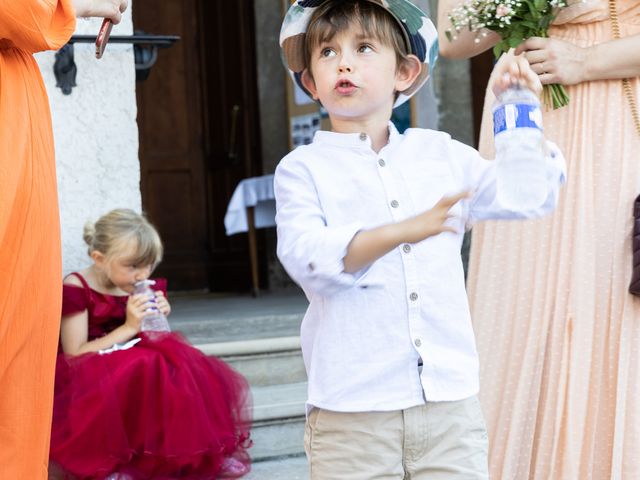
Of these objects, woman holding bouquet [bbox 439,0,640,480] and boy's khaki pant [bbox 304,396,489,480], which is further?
woman holding bouquet [bbox 439,0,640,480]

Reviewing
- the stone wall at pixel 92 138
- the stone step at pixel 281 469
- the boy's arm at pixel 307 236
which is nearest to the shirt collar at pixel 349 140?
the boy's arm at pixel 307 236

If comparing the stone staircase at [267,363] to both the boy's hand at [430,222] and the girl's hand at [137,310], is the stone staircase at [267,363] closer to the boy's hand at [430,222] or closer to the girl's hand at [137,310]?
the girl's hand at [137,310]

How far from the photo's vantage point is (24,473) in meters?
2.32

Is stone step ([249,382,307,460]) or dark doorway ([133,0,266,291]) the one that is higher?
dark doorway ([133,0,266,291])

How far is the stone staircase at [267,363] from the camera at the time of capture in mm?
4223

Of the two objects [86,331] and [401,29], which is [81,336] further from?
[401,29]

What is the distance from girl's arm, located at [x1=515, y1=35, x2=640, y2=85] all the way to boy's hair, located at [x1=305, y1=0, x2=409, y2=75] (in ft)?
2.59

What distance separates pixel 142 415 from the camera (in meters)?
3.68

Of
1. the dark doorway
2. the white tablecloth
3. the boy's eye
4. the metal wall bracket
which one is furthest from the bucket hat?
the dark doorway

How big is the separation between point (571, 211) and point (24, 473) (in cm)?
161

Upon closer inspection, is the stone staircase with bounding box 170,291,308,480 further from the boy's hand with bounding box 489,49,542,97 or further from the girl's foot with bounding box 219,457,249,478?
the boy's hand with bounding box 489,49,542,97

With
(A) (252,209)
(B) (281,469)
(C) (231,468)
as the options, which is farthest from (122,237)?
(A) (252,209)

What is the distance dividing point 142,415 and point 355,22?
6.40ft

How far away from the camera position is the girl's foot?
3.84m
